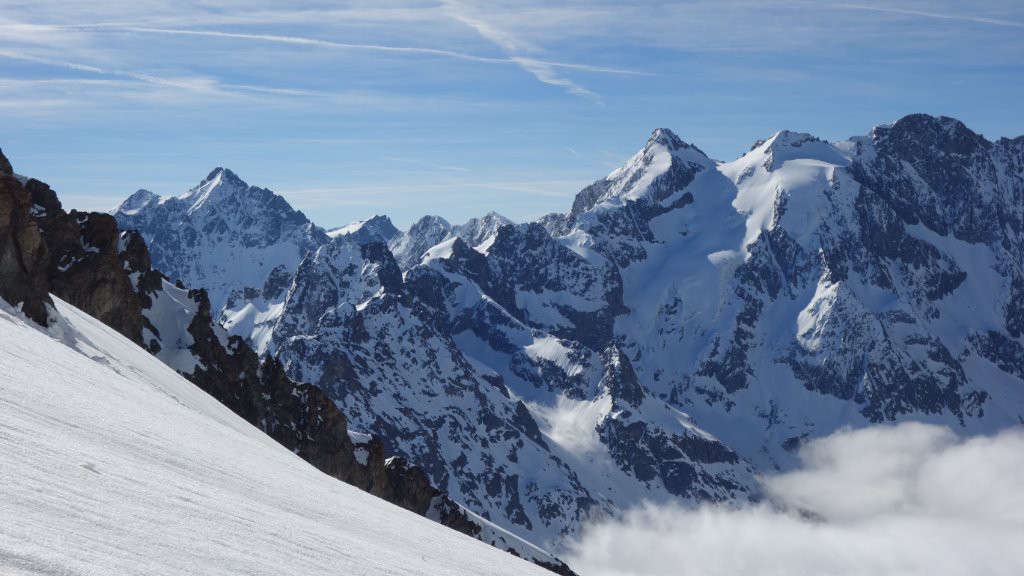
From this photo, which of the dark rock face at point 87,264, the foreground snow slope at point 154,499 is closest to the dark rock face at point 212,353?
the dark rock face at point 87,264

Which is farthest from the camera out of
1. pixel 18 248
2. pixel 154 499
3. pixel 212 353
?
pixel 212 353

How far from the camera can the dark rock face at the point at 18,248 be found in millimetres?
37906

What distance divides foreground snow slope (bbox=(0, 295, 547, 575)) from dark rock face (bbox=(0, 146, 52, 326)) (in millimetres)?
9952

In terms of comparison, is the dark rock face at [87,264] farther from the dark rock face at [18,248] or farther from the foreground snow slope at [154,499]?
the foreground snow slope at [154,499]

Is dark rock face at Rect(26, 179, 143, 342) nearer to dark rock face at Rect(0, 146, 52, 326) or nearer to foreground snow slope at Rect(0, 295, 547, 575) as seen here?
dark rock face at Rect(0, 146, 52, 326)

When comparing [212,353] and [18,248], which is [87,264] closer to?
[212,353]

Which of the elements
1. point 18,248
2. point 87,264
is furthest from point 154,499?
point 87,264

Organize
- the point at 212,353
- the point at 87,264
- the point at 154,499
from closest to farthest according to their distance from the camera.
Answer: the point at 154,499, the point at 87,264, the point at 212,353

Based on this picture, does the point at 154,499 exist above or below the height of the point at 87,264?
below

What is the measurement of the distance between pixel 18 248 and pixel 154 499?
33.5 m

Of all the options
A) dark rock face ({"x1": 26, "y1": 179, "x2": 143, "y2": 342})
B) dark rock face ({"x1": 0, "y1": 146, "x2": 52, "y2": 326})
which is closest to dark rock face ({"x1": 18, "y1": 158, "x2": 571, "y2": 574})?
dark rock face ({"x1": 26, "y1": 179, "x2": 143, "y2": 342})

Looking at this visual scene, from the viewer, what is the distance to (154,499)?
14.6 metres

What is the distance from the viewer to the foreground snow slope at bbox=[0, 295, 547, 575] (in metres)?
11.8

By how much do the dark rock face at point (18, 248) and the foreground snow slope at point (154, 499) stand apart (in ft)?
32.7
